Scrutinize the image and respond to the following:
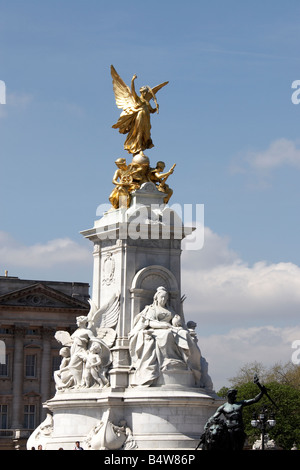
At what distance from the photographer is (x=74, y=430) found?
131 feet

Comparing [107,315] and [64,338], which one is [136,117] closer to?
[107,315]

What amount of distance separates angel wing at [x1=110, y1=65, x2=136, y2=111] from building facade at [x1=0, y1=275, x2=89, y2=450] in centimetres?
4062

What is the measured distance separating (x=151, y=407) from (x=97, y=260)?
6144 mm

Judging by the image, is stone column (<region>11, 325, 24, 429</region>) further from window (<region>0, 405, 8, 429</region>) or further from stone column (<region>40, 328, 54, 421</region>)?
stone column (<region>40, 328, 54, 421</region>)

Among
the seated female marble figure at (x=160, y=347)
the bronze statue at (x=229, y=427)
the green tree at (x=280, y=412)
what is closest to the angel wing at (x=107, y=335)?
the seated female marble figure at (x=160, y=347)

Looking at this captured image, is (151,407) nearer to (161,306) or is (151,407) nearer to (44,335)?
(161,306)

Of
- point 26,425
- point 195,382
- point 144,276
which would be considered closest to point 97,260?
point 144,276

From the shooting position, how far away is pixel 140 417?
38844 mm

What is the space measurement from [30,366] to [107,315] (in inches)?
1707

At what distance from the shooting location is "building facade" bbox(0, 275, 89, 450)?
82.1 meters

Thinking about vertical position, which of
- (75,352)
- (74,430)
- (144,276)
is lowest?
(74,430)

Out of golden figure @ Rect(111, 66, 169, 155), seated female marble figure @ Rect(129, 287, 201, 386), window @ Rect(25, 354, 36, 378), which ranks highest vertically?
golden figure @ Rect(111, 66, 169, 155)

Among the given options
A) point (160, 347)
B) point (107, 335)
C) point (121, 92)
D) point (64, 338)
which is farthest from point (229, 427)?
point (121, 92)

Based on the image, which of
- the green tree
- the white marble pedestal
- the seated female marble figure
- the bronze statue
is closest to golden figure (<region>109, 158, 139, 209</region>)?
the white marble pedestal
